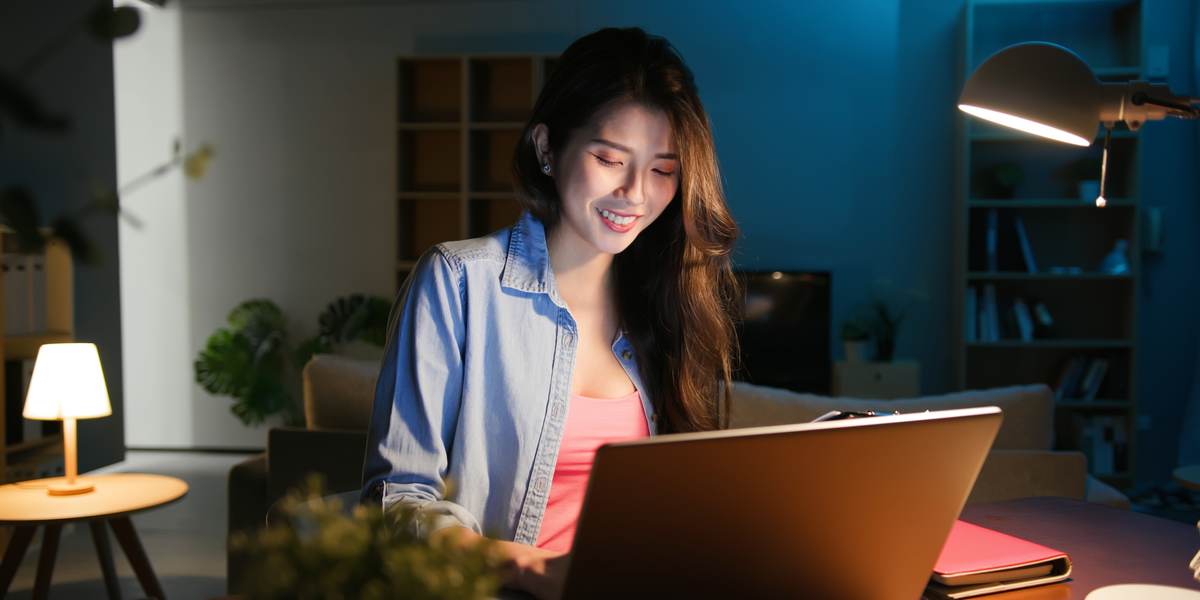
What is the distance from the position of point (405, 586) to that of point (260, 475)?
2.04m

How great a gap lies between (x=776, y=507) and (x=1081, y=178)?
4.69 metres

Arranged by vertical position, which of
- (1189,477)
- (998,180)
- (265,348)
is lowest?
(1189,477)

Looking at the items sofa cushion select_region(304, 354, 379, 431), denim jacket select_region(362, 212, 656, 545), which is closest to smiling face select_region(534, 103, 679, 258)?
denim jacket select_region(362, 212, 656, 545)

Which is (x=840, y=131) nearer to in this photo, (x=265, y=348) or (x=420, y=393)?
(x=265, y=348)

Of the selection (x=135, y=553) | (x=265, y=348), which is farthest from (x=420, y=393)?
(x=265, y=348)

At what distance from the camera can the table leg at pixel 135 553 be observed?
229cm

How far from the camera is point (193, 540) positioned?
127 inches

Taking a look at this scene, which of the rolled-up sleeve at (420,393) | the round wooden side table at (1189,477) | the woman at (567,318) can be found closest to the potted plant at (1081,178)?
the round wooden side table at (1189,477)

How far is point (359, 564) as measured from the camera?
1.20ft

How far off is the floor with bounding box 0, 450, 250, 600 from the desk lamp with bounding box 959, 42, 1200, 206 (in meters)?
2.77

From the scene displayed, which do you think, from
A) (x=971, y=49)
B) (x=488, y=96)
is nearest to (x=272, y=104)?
(x=488, y=96)

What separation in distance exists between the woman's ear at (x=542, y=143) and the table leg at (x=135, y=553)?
1.85 m

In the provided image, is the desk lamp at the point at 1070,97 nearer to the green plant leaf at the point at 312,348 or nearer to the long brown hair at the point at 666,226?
the long brown hair at the point at 666,226

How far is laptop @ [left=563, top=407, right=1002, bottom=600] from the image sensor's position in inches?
20.6
